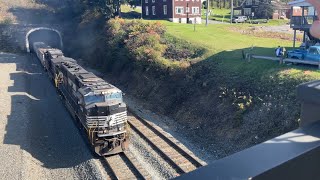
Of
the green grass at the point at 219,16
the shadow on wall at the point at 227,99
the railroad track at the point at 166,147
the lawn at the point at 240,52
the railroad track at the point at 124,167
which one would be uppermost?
the green grass at the point at 219,16

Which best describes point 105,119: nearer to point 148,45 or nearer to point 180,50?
point 180,50

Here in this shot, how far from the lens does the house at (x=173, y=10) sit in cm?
6216

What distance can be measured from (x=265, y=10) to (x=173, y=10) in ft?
86.6

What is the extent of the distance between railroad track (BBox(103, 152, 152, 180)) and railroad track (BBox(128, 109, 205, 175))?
1.68 m

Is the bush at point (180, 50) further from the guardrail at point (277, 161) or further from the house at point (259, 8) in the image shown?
the house at point (259, 8)

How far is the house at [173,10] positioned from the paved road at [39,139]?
109 ft

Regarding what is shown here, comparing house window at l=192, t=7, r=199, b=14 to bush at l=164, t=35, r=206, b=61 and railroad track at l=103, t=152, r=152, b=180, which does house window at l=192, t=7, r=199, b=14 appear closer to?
bush at l=164, t=35, r=206, b=61

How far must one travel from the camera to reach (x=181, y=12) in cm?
6344

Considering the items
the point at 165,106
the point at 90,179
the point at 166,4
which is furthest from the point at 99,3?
the point at 90,179

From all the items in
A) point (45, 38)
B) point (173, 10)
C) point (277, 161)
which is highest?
point (173, 10)

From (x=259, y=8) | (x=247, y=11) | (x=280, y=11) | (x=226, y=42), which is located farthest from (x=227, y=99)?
(x=247, y=11)

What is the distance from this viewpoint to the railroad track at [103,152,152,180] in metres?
16.9

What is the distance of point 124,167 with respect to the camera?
17969 mm

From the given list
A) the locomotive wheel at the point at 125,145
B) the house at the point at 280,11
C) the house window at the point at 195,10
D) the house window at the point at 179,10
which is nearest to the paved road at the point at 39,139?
the locomotive wheel at the point at 125,145
